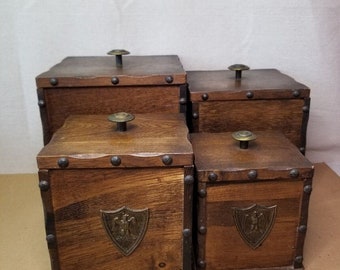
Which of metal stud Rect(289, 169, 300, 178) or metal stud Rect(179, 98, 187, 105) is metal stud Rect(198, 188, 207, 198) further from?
metal stud Rect(179, 98, 187, 105)

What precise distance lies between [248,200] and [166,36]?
2.65ft

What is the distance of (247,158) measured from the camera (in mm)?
976

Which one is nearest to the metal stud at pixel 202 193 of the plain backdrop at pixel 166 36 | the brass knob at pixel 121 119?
the brass knob at pixel 121 119

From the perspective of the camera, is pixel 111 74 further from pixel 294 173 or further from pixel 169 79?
pixel 294 173

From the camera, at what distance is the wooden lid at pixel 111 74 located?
117cm

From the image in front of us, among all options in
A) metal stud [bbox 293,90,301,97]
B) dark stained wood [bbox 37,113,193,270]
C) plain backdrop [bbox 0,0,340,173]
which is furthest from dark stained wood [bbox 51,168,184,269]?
plain backdrop [bbox 0,0,340,173]

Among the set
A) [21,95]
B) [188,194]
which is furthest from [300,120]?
[21,95]

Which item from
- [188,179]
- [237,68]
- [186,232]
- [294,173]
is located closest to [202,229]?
[186,232]

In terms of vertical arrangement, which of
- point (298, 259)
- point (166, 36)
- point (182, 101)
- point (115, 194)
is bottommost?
point (298, 259)

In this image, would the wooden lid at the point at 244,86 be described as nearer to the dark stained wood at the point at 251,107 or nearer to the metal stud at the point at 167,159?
the dark stained wood at the point at 251,107

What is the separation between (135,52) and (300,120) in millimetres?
667

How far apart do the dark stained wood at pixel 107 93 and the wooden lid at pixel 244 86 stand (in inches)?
3.2

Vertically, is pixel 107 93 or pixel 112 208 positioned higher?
pixel 107 93

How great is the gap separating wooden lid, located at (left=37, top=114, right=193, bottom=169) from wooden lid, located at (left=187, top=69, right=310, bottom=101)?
208 millimetres
